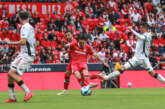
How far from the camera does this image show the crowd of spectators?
26.4m

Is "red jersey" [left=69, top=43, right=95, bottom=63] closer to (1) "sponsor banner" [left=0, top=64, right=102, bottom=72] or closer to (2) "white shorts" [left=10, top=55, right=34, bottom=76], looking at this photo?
(2) "white shorts" [left=10, top=55, right=34, bottom=76]

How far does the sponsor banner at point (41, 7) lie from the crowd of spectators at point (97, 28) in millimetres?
498

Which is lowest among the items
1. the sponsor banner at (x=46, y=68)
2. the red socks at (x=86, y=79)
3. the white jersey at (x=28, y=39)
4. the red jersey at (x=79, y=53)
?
the sponsor banner at (x=46, y=68)

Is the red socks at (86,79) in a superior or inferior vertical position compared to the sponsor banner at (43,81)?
superior

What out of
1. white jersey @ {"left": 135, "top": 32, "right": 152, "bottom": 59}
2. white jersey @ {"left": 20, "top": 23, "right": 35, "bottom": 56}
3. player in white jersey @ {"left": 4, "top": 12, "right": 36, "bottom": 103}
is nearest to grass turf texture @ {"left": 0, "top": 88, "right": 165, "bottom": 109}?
player in white jersey @ {"left": 4, "top": 12, "right": 36, "bottom": 103}

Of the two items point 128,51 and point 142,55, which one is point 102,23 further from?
point 142,55

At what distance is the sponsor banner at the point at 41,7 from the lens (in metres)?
29.8

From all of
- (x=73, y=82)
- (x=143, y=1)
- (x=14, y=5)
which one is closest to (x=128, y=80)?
(x=73, y=82)

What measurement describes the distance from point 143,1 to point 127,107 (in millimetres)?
27119

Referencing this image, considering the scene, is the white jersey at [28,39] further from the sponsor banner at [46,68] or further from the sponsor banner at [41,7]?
the sponsor banner at [41,7]

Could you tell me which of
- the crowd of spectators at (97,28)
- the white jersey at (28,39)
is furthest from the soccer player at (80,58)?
the crowd of spectators at (97,28)

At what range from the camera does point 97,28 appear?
3044 cm

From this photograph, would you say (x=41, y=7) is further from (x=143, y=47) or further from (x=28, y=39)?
(x=28, y=39)

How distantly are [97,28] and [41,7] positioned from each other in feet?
12.6
